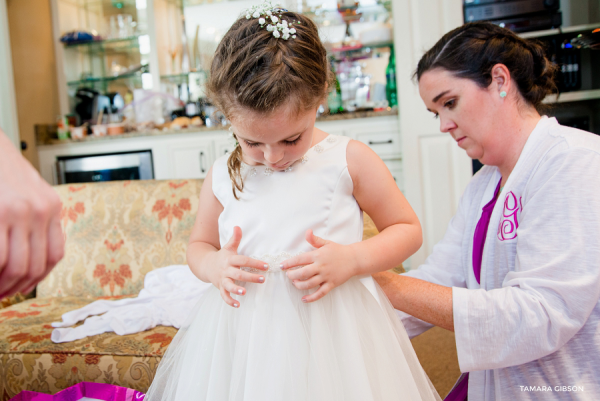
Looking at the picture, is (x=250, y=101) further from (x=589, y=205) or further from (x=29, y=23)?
(x=29, y=23)

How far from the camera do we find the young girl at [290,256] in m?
0.72

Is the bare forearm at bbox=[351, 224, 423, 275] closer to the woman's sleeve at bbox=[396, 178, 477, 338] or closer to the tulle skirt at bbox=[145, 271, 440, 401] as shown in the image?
the tulle skirt at bbox=[145, 271, 440, 401]

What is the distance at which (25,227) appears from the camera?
278 millimetres

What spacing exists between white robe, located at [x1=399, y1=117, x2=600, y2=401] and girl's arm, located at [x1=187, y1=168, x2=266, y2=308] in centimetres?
38

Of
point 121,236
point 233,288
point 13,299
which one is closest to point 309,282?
point 233,288

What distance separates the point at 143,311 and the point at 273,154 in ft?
3.19

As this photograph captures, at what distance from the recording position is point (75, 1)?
12.7ft

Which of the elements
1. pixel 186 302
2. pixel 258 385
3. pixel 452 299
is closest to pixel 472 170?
pixel 186 302

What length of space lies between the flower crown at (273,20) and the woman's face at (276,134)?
14 cm

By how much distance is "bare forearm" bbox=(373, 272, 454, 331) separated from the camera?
31.6 inches

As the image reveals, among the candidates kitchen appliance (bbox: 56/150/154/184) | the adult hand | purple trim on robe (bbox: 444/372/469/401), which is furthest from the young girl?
kitchen appliance (bbox: 56/150/154/184)

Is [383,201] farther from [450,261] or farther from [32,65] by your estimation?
[32,65]

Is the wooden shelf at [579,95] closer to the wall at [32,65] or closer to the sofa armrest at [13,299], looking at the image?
the sofa armrest at [13,299]

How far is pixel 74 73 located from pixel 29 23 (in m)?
0.51
